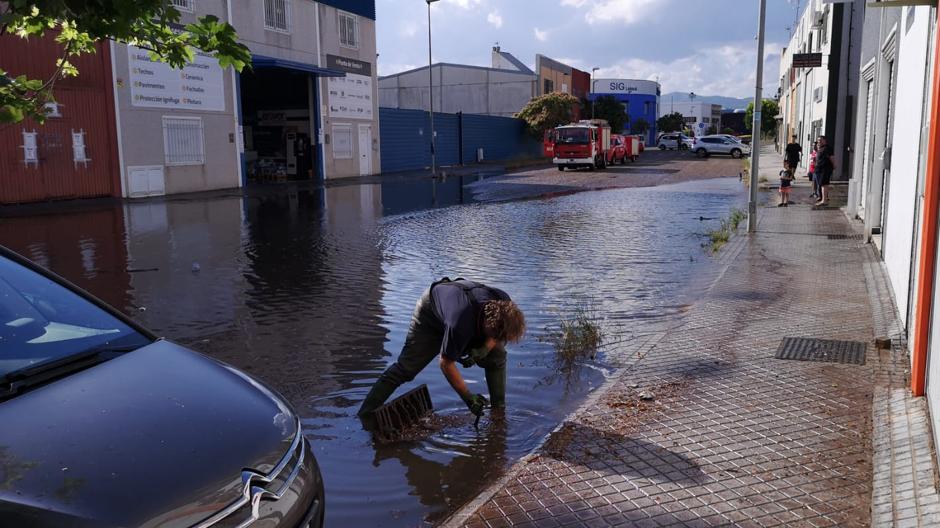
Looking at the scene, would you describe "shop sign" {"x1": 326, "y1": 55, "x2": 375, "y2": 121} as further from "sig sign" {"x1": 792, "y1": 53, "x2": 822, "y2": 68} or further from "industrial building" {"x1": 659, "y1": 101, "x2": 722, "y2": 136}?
"industrial building" {"x1": 659, "y1": 101, "x2": 722, "y2": 136}

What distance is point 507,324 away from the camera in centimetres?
451

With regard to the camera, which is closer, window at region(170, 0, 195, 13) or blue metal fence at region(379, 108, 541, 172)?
window at region(170, 0, 195, 13)

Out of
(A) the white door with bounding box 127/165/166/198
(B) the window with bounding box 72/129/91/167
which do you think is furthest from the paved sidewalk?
(A) the white door with bounding box 127/165/166/198

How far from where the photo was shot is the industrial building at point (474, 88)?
64.7 metres

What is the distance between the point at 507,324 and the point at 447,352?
0.43 meters

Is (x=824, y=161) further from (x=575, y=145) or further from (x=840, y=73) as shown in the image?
(x=575, y=145)

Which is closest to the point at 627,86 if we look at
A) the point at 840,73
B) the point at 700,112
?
the point at 700,112

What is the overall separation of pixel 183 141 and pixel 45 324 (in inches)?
996

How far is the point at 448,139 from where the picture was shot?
4866 centimetres

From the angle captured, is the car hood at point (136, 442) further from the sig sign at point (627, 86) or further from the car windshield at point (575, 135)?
the sig sign at point (627, 86)

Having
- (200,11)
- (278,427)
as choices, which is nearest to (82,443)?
(278,427)

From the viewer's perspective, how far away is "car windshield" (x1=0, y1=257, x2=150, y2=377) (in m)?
3.28

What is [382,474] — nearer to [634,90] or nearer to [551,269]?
[551,269]

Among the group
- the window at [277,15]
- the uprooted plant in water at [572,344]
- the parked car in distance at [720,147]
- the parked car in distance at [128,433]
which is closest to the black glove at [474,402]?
the uprooted plant in water at [572,344]
